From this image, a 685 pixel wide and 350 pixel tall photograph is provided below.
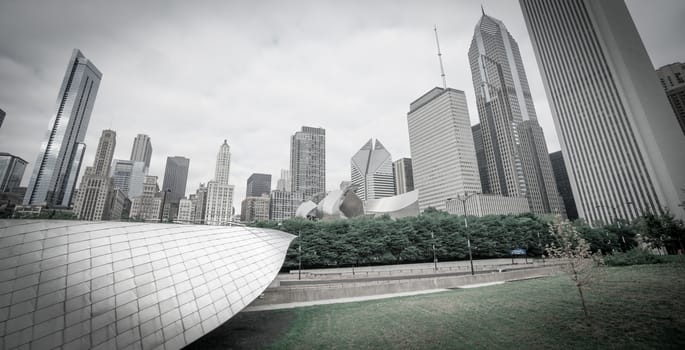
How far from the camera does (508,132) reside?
168m

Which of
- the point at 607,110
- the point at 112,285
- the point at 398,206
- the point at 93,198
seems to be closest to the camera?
the point at 112,285

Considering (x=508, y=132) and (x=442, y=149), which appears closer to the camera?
(x=442, y=149)

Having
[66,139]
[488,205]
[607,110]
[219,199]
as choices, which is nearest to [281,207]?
[219,199]

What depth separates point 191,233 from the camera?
11453 millimetres

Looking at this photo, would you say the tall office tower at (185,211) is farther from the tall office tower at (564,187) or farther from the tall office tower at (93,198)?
the tall office tower at (564,187)

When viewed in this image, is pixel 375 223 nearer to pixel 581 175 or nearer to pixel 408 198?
pixel 408 198

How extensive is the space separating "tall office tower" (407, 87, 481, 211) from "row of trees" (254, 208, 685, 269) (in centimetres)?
8859

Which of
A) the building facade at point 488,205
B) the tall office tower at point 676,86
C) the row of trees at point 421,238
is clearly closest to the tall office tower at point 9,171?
the row of trees at point 421,238

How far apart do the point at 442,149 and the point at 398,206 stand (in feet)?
237

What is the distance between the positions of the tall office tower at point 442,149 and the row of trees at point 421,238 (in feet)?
291

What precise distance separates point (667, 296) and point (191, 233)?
68.8 ft

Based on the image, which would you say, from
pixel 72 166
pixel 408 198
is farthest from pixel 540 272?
pixel 72 166

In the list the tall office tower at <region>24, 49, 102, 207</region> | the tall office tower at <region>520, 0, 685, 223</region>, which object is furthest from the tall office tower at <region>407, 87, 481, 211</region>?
the tall office tower at <region>24, 49, 102, 207</region>

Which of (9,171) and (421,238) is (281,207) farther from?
(421,238)
